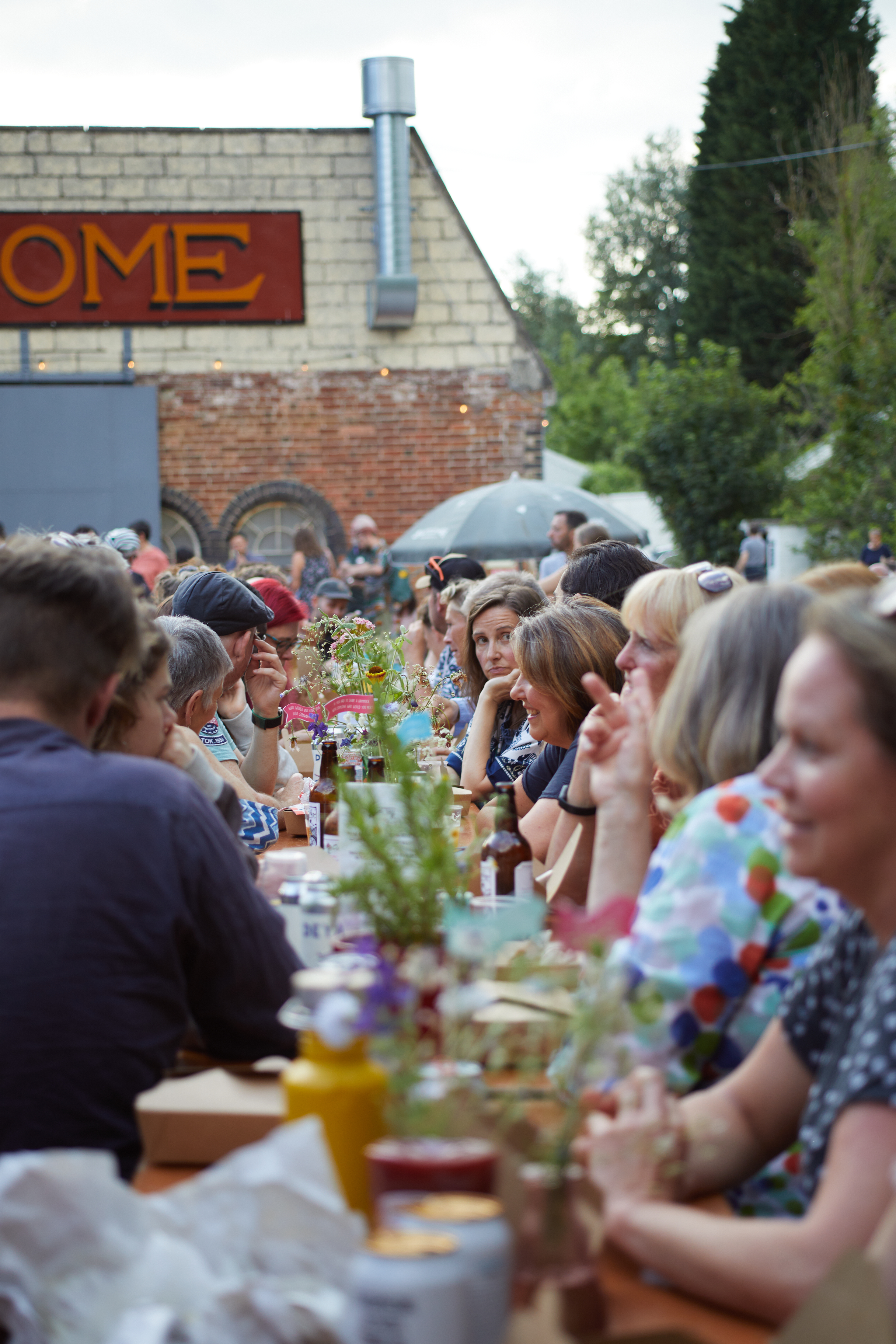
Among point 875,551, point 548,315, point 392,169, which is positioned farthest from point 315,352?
point 548,315

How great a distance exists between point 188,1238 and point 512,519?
8680mm

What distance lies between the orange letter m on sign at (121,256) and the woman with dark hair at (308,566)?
4015mm

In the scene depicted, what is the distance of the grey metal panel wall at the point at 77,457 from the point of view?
14.4 metres

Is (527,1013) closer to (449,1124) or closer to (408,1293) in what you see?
(449,1124)

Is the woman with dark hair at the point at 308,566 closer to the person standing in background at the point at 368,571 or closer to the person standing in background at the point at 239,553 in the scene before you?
the person standing in background at the point at 368,571

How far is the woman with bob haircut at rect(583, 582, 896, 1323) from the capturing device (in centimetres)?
119

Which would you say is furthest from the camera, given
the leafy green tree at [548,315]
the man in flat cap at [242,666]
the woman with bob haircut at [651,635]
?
the leafy green tree at [548,315]

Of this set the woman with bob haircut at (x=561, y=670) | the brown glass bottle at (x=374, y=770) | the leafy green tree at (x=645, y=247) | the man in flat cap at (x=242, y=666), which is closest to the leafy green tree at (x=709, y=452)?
the man in flat cap at (x=242, y=666)

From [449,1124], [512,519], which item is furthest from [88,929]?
[512,519]

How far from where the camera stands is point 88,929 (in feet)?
5.46

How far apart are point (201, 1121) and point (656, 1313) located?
→ 604 mm

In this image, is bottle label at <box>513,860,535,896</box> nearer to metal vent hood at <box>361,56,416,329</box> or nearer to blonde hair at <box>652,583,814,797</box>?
blonde hair at <box>652,583,814,797</box>

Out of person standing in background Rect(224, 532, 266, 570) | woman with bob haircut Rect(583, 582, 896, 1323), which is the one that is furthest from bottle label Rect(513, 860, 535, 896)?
person standing in background Rect(224, 532, 266, 570)

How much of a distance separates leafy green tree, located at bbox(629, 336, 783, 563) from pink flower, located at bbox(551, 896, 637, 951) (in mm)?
16635
